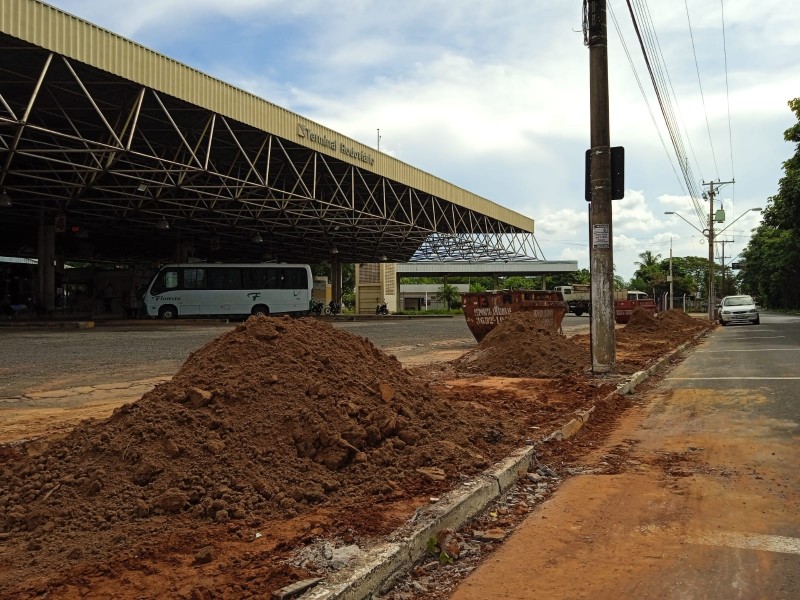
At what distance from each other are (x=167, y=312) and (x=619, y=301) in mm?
24982

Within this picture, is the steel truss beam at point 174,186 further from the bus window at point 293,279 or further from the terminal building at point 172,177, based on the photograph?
the bus window at point 293,279

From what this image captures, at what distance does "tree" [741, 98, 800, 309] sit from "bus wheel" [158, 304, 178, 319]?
1092 inches

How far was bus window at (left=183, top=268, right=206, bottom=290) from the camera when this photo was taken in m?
31.8

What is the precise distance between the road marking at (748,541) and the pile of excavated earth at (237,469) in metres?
1.68

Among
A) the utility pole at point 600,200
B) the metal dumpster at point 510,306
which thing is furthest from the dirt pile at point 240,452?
the metal dumpster at point 510,306

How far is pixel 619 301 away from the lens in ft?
124

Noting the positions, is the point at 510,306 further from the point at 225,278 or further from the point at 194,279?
the point at 194,279

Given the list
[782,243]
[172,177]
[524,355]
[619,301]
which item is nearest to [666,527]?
[524,355]

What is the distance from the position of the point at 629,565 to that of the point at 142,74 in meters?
20.6

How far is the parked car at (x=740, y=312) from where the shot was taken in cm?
3356

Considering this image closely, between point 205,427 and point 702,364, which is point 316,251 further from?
point 205,427

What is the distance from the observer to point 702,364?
47.0 ft

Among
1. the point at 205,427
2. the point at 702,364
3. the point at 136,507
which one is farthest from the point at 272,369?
the point at 702,364

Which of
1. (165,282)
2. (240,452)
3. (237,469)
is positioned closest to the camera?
(237,469)
